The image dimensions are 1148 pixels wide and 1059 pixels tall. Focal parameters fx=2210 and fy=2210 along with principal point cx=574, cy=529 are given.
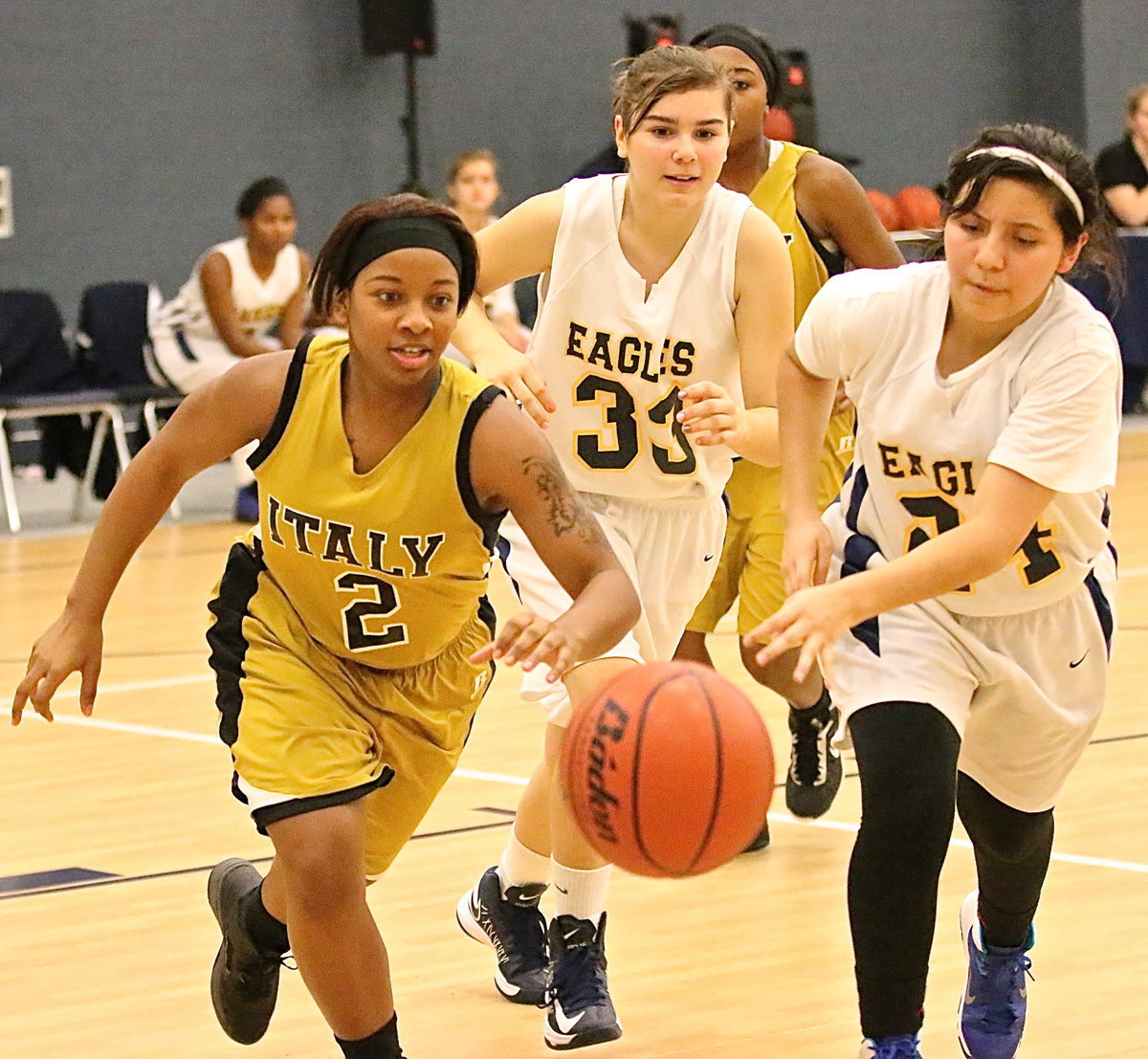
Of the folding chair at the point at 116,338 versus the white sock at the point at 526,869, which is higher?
the white sock at the point at 526,869

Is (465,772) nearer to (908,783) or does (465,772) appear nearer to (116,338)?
(908,783)

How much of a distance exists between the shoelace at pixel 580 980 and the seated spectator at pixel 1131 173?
10.9m

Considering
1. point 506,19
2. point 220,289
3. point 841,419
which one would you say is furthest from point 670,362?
point 506,19

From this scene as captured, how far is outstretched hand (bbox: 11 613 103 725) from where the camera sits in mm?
3438

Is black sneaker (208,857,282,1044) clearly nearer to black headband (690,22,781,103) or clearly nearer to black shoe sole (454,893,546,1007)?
black shoe sole (454,893,546,1007)

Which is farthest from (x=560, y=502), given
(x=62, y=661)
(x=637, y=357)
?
(x=637, y=357)

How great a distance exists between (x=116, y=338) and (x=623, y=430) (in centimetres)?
800

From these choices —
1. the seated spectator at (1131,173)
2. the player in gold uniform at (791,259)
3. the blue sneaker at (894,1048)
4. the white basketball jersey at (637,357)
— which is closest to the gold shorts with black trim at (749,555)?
the player in gold uniform at (791,259)

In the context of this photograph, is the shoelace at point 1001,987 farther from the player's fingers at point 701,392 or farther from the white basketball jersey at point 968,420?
the player's fingers at point 701,392

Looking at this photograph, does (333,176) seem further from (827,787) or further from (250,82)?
(827,787)

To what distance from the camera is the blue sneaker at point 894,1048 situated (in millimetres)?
3211

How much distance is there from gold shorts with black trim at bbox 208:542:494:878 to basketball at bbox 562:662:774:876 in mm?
421

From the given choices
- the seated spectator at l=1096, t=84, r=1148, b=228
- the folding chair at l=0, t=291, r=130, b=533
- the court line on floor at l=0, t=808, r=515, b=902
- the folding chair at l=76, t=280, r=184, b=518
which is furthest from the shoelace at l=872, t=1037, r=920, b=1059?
the seated spectator at l=1096, t=84, r=1148, b=228

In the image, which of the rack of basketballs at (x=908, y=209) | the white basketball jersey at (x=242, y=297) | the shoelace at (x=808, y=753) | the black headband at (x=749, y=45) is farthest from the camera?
the rack of basketballs at (x=908, y=209)
